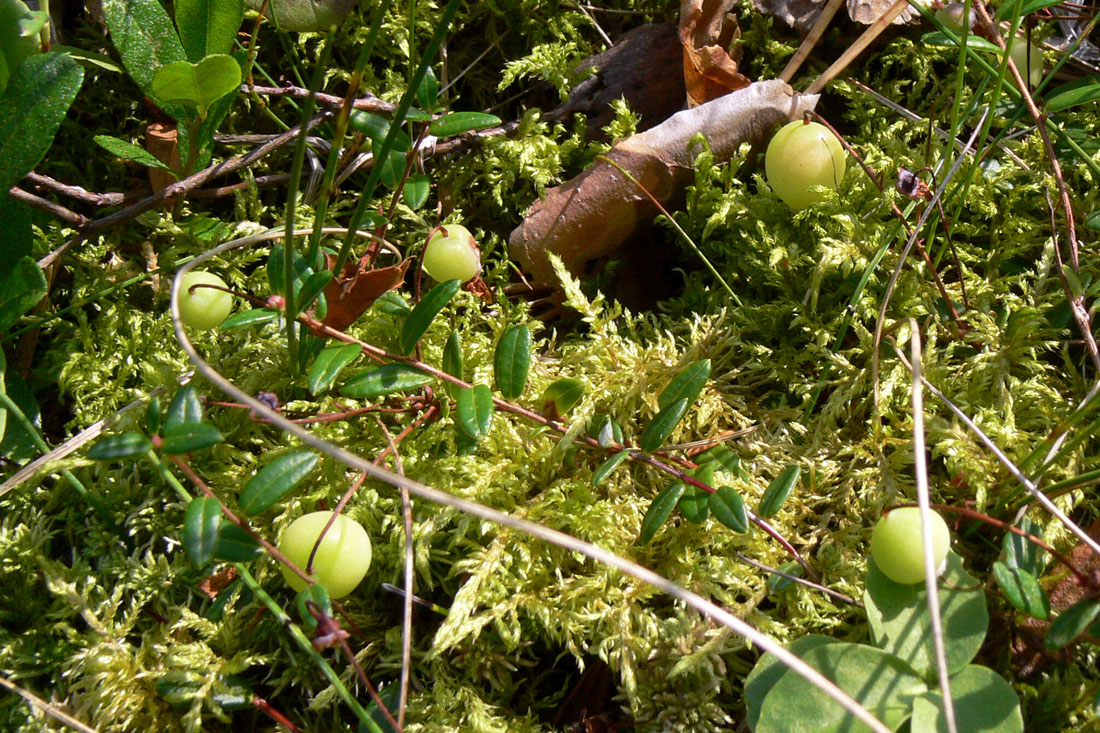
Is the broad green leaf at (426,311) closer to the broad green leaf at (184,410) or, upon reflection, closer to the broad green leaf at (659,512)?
the broad green leaf at (184,410)

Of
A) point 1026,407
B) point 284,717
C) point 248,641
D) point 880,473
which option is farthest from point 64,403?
point 1026,407

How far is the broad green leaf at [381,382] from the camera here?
128 cm

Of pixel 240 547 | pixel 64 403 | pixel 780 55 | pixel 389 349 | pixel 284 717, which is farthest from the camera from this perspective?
pixel 780 55

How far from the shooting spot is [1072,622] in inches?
42.2

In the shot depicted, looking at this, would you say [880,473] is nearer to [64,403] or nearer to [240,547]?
[240,547]

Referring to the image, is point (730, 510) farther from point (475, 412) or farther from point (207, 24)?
point (207, 24)

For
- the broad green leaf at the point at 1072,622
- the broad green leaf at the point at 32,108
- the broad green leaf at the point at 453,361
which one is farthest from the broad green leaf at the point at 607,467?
the broad green leaf at the point at 32,108

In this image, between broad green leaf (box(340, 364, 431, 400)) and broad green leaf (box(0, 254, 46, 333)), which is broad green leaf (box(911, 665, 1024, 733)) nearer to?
broad green leaf (box(340, 364, 431, 400))

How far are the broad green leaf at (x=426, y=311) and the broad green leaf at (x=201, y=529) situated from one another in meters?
0.42

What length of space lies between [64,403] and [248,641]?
72 cm

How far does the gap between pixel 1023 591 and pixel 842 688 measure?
294 mm

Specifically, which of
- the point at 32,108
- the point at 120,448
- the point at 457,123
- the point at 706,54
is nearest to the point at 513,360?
the point at 457,123

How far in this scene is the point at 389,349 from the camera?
152 cm

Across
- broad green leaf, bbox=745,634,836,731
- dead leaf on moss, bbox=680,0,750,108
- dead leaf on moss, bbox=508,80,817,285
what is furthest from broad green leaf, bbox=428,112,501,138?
broad green leaf, bbox=745,634,836,731
